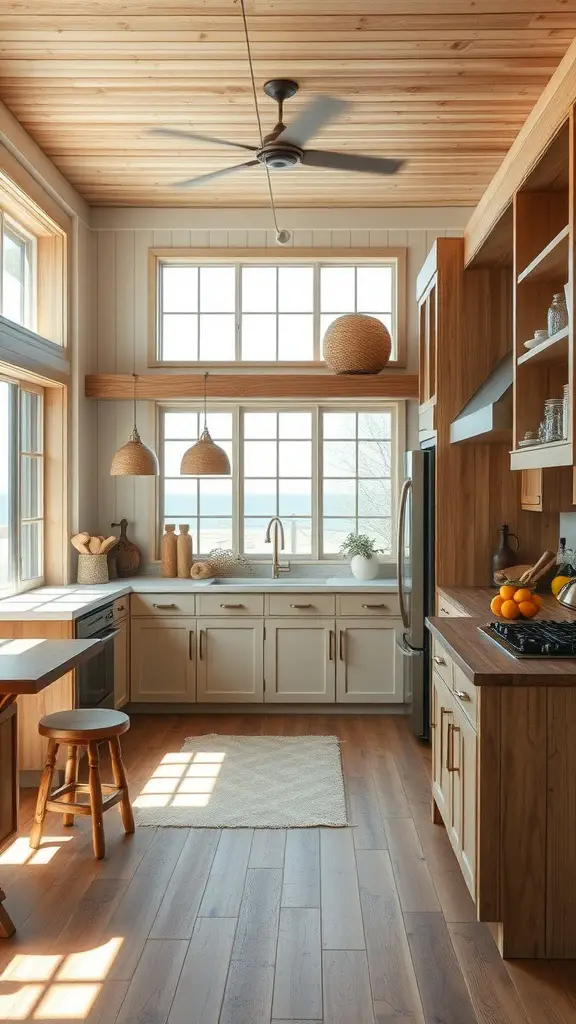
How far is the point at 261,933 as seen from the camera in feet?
8.73

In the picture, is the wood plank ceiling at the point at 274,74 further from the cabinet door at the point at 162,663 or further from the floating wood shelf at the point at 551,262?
the cabinet door at the point at 162,663

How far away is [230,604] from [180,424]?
1.51 m

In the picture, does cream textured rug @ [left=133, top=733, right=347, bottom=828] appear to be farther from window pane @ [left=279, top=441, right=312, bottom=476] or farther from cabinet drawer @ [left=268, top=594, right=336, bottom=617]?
window pane @ [left=279, top=441, right=312, bottom=476]

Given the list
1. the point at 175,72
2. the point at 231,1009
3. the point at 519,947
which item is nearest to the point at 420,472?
the point at 175,72

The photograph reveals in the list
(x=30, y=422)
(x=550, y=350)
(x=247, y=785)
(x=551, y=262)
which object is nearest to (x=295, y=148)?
(x=551, y=262)

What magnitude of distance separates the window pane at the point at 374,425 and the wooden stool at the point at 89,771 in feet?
10.3

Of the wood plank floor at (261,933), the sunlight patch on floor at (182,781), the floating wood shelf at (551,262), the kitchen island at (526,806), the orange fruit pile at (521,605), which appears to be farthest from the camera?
the sunlight patch on floor at (182,781)

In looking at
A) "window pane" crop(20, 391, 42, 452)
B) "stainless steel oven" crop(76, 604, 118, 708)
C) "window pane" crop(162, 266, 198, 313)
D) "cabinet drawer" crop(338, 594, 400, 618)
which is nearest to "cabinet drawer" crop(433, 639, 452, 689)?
"stainless steel oven" crop(76, 604, 118, 708)

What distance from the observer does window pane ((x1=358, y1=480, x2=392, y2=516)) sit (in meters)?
Answer: 5.95

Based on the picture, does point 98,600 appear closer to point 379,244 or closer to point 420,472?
point 420,472

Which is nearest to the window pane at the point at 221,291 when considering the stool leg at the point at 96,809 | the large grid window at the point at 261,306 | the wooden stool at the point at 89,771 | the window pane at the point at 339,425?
the large grid window at the point at 261,306

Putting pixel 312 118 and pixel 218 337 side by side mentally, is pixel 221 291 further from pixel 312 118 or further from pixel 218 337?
pixel 312 118

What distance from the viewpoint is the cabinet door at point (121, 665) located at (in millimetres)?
5016

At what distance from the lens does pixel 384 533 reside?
19.5ft
